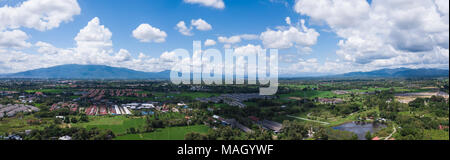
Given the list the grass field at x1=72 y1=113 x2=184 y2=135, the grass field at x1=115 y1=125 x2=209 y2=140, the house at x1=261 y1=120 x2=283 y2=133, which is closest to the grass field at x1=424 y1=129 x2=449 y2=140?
the house at x1=261 y1=120 x2=283 y2=133

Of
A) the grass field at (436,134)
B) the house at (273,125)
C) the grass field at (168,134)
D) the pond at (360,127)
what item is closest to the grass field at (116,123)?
the grass field at (168,134)

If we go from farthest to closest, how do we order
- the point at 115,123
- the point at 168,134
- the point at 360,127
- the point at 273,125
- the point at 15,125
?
1. the point at 115,123
2. the point at 360,127
3. the point at 273,125
4. the point at 15,125
5. the point at 168,134

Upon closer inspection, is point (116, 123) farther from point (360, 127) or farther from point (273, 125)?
point (360, 127)

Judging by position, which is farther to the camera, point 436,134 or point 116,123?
point 116,123

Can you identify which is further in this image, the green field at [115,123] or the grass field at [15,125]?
the green field at [115,123]

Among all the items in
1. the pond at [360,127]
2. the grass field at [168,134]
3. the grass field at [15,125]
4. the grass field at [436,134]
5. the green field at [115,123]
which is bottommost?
the pond at [360,127]

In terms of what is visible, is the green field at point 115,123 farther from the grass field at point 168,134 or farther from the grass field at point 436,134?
the grass field at point 436,134

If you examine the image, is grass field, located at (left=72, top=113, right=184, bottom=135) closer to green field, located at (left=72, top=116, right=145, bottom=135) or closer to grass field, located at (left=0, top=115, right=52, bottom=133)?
green field, located at (left=72, top=116, right=145, bottom=135)

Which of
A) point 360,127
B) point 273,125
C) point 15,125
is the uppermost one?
point 15,125

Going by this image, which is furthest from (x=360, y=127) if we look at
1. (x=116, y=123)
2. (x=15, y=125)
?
(x=15, y=125)
